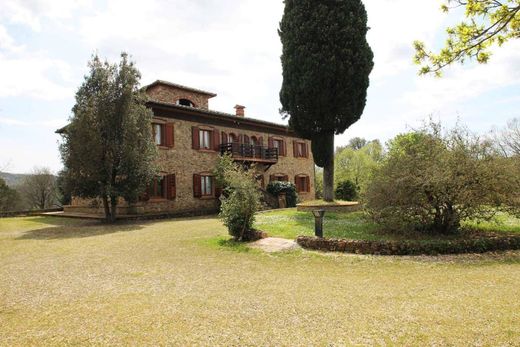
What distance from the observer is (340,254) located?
328 inches

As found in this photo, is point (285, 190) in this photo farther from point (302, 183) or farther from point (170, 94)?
point (170, 94)

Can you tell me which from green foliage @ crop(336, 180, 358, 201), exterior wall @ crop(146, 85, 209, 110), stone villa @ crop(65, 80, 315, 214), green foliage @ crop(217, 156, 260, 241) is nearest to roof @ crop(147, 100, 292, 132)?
stone villa @ crop(65, 80, 315, 214)

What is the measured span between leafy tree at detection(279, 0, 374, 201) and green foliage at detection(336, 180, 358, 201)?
30.3ft

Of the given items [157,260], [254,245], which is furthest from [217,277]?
[254,245]

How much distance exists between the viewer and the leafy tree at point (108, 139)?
15.5 meters

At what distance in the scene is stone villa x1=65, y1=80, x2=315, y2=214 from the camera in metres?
20.1

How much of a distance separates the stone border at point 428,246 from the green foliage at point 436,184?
41.2 inches

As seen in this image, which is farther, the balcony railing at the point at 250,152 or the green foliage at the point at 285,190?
the green foliage at the point at 285,190

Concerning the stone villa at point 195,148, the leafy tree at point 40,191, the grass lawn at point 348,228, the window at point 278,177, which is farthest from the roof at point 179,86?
the leafy tree at point 40,191

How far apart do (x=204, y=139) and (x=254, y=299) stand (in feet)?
60.5

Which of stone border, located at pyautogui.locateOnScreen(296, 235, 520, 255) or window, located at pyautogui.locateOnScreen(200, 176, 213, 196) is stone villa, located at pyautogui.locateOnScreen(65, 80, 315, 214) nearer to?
window, located at pyautogui.locateOnScreen(200, 176, 213, 196)

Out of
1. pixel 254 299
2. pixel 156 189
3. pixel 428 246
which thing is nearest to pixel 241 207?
pixel 428 246

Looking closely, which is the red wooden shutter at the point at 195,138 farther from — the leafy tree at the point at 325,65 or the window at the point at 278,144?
the window at the point at 278,144

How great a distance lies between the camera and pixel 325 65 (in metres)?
16.0
